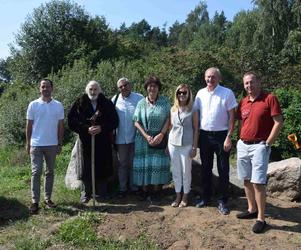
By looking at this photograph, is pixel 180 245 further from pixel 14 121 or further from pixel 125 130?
pixel 14 121

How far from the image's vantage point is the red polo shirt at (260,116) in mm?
5859

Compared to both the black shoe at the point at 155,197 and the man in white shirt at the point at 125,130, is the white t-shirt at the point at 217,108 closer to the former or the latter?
the man in white shirt at the point at 125,130

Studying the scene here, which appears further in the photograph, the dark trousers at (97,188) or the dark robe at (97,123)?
the dark trousers at (97,188)

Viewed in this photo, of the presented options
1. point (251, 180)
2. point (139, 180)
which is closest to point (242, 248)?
point (251, 180)

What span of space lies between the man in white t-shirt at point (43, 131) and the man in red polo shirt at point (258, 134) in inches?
105

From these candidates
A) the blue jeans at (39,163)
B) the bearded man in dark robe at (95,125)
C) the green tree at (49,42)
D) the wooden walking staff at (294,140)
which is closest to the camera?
the blue jeans at (39,163)

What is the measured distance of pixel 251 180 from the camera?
601 cm

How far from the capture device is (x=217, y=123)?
21.4 ft

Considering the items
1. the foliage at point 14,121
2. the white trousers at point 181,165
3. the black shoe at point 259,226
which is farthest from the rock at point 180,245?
the foliage at point 14,121

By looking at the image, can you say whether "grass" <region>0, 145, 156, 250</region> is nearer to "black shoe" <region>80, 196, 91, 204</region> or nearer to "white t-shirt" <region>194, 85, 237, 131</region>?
"black shoe" <region>80, 196, 91, 204</region>

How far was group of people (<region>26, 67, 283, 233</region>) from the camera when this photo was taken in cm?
602

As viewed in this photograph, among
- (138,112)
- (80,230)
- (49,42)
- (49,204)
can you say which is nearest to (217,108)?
(138,112)

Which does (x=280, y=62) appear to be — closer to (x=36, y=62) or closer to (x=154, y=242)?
(x=36, y=62)

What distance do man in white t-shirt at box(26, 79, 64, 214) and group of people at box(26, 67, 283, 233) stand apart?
0.01 m
